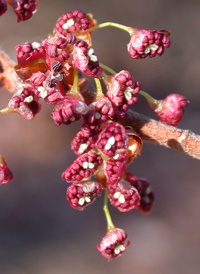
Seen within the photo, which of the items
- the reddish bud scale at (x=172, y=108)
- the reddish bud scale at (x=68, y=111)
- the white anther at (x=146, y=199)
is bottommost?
the white anther at (x=146, y=199)

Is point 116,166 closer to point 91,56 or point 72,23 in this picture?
point 91,56

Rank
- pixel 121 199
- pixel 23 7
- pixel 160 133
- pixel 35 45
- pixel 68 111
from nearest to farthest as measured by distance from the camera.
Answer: pixel 68 111
pixel 35 45
pixel 121 199
pixel 23 7
pixel 160 133

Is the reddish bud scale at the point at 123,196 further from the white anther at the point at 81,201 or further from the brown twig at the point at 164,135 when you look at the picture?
the brown twig at the point at 164,135

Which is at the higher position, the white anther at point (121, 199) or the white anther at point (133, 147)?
the white anther at point (133, 147)

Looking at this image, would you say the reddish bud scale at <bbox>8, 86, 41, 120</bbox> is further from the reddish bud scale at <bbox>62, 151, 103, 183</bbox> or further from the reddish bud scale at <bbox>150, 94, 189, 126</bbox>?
the reddish bud scale at <bbox>150, 94, 189, 126</bbox>

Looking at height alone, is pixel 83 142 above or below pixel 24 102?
below

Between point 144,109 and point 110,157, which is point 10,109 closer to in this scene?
point 110,157

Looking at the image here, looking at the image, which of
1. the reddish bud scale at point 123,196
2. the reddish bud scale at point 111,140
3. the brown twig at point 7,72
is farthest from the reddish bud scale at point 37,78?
the reddish bud scale at point 123,196

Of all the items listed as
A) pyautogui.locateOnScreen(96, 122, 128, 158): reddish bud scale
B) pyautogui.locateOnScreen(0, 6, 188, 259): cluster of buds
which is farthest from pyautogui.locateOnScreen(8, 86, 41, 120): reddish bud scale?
pyautogui.locateOnScreen(96, 122, 128, 158): reddish bud scale

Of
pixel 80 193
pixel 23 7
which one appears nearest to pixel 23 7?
pixel 23 7
